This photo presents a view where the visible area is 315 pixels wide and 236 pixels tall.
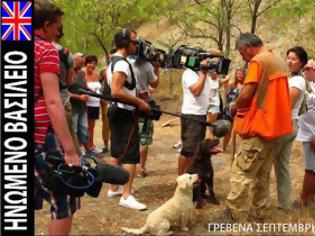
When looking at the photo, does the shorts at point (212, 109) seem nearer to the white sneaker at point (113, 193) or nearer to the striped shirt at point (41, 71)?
the white sneaker at point (113, 193)

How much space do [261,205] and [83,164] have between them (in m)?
2.27

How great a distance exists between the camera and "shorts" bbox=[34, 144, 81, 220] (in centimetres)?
361

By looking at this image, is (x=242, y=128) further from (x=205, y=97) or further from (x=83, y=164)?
(x=83, y=164)

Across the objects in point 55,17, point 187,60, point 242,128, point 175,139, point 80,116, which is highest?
point 55,17

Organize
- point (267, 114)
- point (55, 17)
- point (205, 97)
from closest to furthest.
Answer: point (55, 17)
point (267, 114)
point (205, 97)

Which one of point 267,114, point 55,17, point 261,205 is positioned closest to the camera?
point 55,17

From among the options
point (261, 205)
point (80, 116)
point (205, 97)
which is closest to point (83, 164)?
point (261, 205)

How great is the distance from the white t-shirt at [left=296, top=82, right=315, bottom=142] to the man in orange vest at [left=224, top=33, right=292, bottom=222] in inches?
22.5

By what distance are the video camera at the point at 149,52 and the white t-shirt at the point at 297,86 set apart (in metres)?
1.52

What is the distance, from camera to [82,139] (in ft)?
26.0

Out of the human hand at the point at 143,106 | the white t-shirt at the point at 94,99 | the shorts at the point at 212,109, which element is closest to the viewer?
the human hand at the point at 143,106

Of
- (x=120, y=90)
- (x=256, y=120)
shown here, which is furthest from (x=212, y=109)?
(x=256, y=120)

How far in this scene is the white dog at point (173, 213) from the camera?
464 cm

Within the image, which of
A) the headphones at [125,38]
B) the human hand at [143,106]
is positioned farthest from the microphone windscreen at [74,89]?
the headphones at [125,38]
